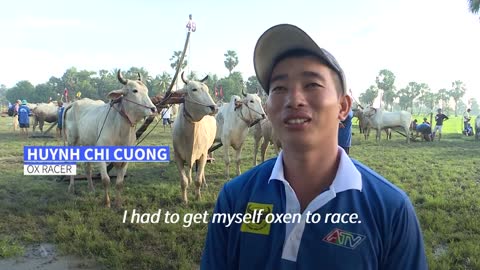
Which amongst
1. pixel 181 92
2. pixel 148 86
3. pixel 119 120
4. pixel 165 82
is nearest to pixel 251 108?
pixel 181 92

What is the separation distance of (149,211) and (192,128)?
161 cm

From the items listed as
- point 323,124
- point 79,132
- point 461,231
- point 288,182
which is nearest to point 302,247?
point 288,182

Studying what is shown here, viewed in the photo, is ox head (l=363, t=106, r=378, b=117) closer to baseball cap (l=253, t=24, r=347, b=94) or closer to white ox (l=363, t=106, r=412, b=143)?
white ox (l=363, t=106, r=412, b=143)

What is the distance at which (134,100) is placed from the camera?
6.34 m

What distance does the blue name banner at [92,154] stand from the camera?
661 centimetres

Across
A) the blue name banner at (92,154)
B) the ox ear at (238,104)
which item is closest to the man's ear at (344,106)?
the blue name banner at (92,154)

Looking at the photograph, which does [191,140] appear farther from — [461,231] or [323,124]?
[323,124]

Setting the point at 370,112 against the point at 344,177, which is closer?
the point at 344,177

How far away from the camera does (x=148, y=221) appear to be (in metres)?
5.68

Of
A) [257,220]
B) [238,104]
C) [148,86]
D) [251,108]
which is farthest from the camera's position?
[148,86]

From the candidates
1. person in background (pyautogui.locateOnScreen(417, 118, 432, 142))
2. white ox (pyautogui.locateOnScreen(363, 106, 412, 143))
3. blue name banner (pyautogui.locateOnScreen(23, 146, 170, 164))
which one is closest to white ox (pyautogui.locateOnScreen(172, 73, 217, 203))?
blue name banner (pyautogui.locateOnScreen(23, 146, 170, 164))

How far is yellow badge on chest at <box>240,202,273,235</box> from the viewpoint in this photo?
150cm

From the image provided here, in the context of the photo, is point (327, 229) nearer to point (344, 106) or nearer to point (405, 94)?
point (344, 106)

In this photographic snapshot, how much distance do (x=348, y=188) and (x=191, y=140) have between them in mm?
5156
